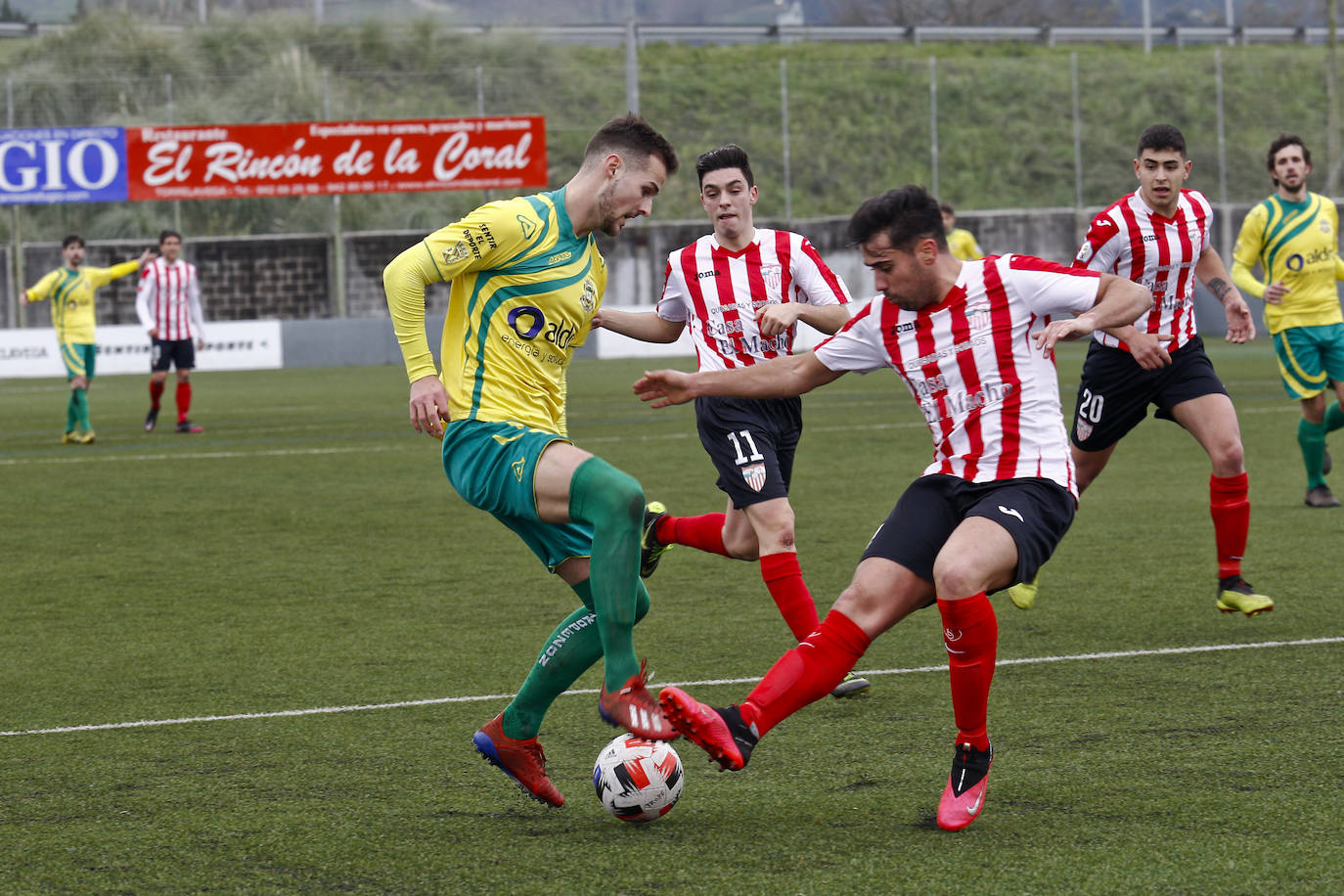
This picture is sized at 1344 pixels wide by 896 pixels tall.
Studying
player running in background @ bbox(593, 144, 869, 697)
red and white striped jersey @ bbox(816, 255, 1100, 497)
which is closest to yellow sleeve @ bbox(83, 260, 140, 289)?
player running in background @ bbox(593, 144, 869, 697)

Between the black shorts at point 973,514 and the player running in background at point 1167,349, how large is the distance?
261cm

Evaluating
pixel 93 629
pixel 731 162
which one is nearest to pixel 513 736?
pixel 731 162

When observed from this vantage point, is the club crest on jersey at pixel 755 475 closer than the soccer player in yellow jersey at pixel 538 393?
No

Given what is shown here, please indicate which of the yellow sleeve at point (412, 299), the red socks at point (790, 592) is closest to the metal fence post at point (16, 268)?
the red socks at point (790, 592)

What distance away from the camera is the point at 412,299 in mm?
4680

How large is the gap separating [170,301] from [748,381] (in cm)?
1404

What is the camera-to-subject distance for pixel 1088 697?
18.1 feet

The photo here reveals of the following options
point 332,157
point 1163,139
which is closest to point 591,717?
point 1163,139

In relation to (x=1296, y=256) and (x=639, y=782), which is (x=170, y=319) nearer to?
(x=1296, y=256)

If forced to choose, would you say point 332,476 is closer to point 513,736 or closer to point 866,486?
point 866,486

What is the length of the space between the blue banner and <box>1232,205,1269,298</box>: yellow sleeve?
84.1 feet

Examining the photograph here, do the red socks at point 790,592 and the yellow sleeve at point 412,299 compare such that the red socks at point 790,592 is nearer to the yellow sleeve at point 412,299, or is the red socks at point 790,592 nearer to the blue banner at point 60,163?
the yellow sleeve at point 412,299

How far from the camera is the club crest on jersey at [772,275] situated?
6426 millimetres

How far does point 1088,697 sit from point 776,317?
1.63 metres
